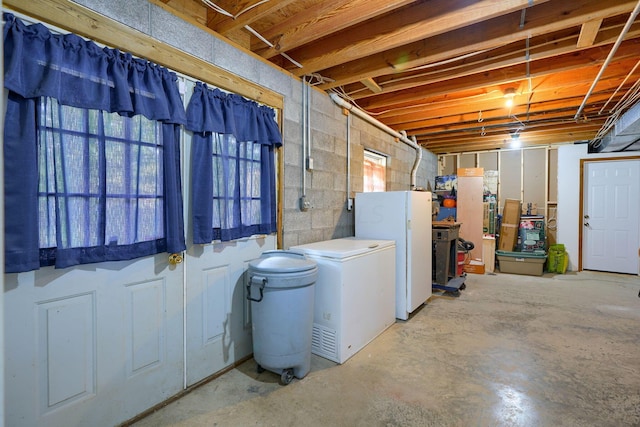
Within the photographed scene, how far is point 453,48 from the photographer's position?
2.54 metres

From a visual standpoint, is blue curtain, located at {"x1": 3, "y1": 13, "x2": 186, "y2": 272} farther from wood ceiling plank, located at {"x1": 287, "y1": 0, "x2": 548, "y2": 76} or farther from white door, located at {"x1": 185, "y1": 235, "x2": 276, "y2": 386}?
wood ceiling plank, located at {"x1": 287, "y1": 0, "x2": 548, "y2": 76}

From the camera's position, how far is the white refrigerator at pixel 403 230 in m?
3.31

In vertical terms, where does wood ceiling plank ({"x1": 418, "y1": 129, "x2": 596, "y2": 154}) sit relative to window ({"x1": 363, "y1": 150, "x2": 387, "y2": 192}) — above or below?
above

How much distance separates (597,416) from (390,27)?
2.95 meters

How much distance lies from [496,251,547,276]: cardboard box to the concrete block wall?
10.8 ft

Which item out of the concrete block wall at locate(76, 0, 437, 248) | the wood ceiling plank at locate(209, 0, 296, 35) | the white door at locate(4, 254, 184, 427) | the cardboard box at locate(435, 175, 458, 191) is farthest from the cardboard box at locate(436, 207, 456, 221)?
the white door at locate(4, 254, 184, 427)

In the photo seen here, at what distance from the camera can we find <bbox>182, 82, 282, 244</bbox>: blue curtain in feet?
6.79

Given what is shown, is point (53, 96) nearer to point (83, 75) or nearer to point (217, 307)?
point (83, 75)

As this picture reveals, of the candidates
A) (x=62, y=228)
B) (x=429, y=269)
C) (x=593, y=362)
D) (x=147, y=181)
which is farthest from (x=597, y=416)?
(x=62, y=228)

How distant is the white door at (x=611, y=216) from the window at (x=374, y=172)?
4033 millimetres

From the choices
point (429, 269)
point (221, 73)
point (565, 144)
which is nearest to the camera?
point (221, 73)

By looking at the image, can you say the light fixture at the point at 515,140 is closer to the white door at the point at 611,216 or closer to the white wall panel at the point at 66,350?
the white door at the point at 611,216

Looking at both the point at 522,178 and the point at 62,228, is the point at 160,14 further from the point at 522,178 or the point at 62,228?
the point at 522,178

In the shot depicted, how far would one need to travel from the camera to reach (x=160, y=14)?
1899 mm
